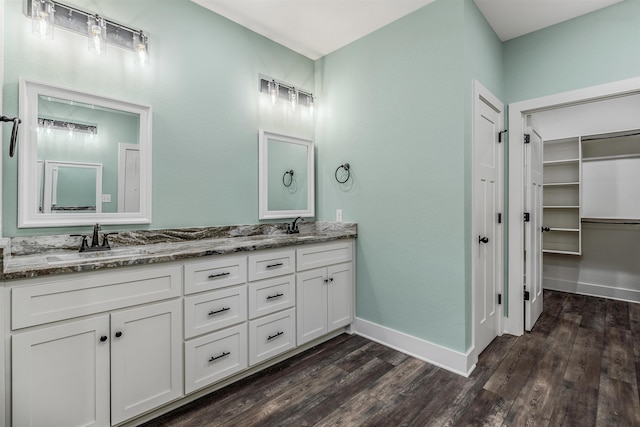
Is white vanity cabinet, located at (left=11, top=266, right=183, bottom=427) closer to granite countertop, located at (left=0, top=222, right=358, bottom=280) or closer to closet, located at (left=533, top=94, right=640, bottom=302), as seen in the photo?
granite countertop, located at (left=0, top=222, right=358, bottom=280)

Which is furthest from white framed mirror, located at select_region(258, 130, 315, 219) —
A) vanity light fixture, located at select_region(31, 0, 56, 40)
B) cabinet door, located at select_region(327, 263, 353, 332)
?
vanity light fixture, located at select_region(31, 0, 56, 40)

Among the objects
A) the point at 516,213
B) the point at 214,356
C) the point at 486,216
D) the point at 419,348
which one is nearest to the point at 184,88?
the point at 214,356

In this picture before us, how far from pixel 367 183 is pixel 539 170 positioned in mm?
1840

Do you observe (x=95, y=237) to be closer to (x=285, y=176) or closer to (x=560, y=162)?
(x=285, y=176)

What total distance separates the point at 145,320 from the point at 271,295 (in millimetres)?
803

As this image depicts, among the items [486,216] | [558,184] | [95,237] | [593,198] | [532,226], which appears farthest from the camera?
[558,184]

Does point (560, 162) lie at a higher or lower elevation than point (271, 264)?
higher

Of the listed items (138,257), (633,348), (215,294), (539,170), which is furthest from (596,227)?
(138,257)

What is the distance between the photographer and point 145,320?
5.20ft

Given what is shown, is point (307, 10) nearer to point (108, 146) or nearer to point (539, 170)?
point (108, 146)

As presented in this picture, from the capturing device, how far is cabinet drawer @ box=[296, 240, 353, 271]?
92.7 inches

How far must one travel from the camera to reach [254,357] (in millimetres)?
2047

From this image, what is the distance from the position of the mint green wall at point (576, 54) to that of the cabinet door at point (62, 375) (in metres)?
3.52

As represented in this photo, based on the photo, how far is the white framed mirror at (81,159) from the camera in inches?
65.9
